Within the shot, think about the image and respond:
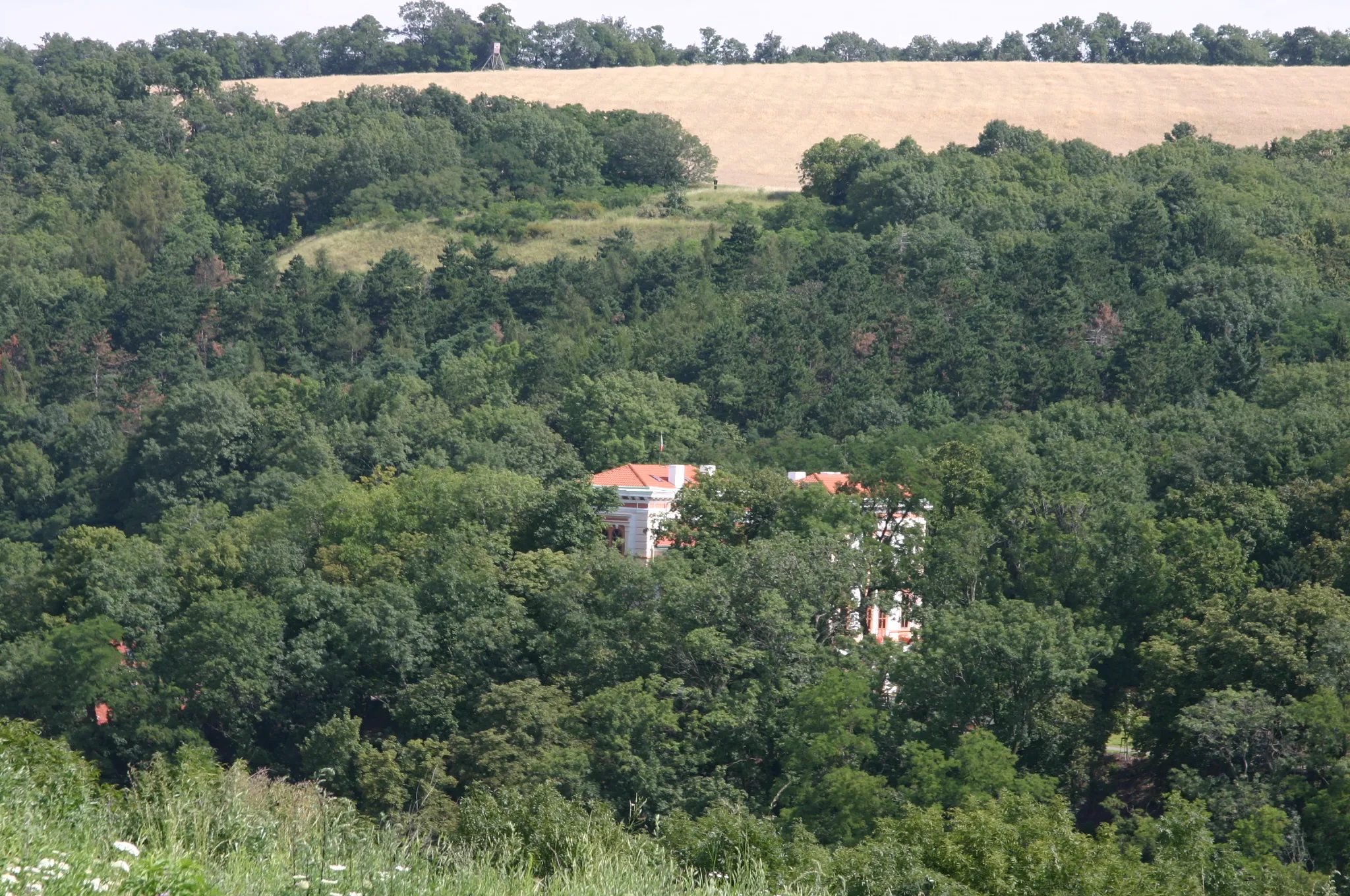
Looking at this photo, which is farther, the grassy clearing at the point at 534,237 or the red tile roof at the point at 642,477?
the grassy clearing at the point at 534,237

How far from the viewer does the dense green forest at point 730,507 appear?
40219 millimetres

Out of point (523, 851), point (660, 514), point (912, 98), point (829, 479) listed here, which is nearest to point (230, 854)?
point (523, 851)

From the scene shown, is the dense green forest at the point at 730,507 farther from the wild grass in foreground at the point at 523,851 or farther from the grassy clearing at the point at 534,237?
the grassy clearing at the point at 534,237

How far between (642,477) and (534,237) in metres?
47.3

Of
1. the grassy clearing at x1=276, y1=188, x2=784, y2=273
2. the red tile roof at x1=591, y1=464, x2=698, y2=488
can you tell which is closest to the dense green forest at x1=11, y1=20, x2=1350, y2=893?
the grassy clearing at x1=276, y1=188, x2=784, y2=273

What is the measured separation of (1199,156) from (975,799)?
8008 centimetres

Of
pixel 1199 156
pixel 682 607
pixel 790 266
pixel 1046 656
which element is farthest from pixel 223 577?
pixel 1199 156

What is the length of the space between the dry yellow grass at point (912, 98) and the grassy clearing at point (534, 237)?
1355 centimetres

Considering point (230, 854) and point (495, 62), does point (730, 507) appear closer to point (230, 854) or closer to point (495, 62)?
point (230, 854)

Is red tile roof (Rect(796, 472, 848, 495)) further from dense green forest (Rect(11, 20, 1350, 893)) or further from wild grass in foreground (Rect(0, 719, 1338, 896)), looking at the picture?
wild grass in foreground (Rect(0, 719, 1338, 896))

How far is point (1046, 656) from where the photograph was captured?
43.0 metres

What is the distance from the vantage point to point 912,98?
453ft

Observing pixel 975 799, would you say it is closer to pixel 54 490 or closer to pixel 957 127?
pixel 54 490

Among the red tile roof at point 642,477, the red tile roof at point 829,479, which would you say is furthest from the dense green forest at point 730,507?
the red tile roof at point 642,477
